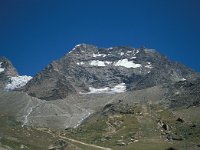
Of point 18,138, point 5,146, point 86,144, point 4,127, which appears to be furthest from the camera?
point 86,144

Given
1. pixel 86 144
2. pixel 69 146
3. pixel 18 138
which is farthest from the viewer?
pixel 86 144

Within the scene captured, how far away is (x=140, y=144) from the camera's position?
199m

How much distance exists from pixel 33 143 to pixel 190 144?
238ft

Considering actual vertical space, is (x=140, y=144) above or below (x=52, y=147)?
above

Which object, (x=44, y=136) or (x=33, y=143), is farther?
(x=44, y=136)

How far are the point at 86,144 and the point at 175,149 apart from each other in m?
38.6

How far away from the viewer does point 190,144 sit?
195750 millimetres

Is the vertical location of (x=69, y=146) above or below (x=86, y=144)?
below

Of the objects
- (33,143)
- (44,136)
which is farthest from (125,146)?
(33,143)

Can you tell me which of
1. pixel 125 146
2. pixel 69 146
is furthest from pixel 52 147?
pixel 125 146

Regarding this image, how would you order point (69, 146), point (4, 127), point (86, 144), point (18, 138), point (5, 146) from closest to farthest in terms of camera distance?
point (5, 146) < point (69, 146) < point (18, 138) < point (4, 127) < point (86, 144)

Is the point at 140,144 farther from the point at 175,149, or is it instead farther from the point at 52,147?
the point at 52,147

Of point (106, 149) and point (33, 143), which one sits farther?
point (106, 149)

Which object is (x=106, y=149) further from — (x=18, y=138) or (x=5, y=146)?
(x=5, y=146)
